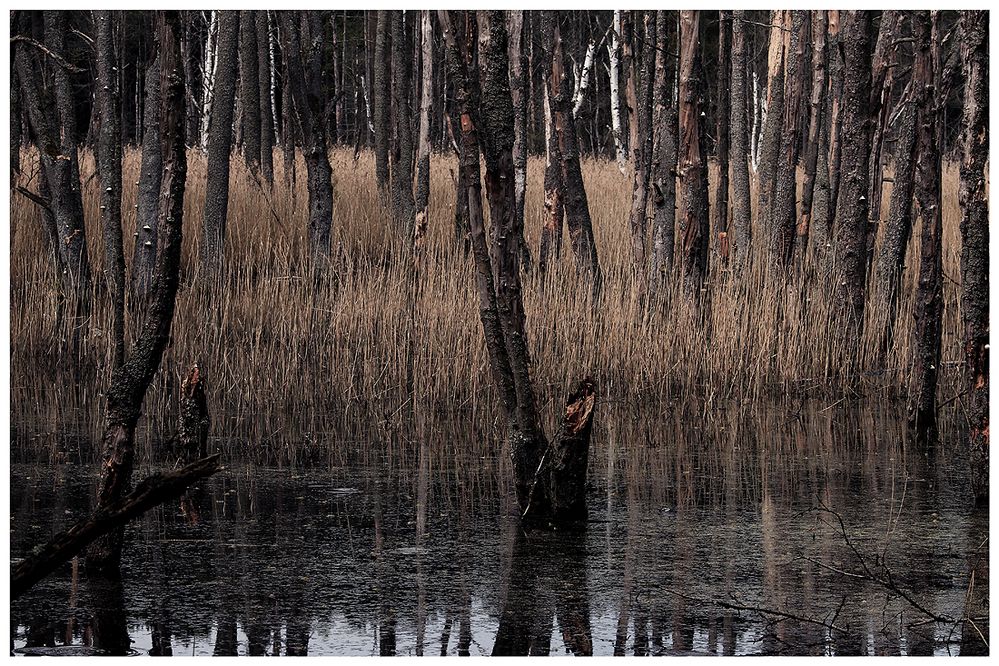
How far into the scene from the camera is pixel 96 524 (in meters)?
3.11

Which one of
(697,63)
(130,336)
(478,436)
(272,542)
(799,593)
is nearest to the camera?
(799,593)

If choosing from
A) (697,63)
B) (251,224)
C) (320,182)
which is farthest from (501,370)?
(251,224)

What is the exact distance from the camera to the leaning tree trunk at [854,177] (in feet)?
23.7

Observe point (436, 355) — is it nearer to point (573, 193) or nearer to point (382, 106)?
point (573, 193)

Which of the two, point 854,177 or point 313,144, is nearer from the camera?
point 854,177

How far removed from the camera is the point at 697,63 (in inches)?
329

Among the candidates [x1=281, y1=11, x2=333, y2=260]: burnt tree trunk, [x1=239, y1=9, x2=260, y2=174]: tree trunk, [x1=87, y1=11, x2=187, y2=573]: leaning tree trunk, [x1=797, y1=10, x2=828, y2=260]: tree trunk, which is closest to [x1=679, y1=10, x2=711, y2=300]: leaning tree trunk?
[x1=797, y1=10, x2=828, y2=260]: tree trunk

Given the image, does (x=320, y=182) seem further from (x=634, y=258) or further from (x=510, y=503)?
(x=510, y=503)

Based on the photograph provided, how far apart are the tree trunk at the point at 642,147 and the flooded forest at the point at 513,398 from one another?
3 centimetres

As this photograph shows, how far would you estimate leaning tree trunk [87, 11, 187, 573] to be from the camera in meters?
4.08

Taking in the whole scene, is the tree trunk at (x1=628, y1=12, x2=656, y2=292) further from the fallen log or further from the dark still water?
the fallen log

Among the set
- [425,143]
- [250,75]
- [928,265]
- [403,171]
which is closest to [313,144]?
[250,75]

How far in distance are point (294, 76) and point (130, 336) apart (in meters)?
4.02

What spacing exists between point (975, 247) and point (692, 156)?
3.68 metres
